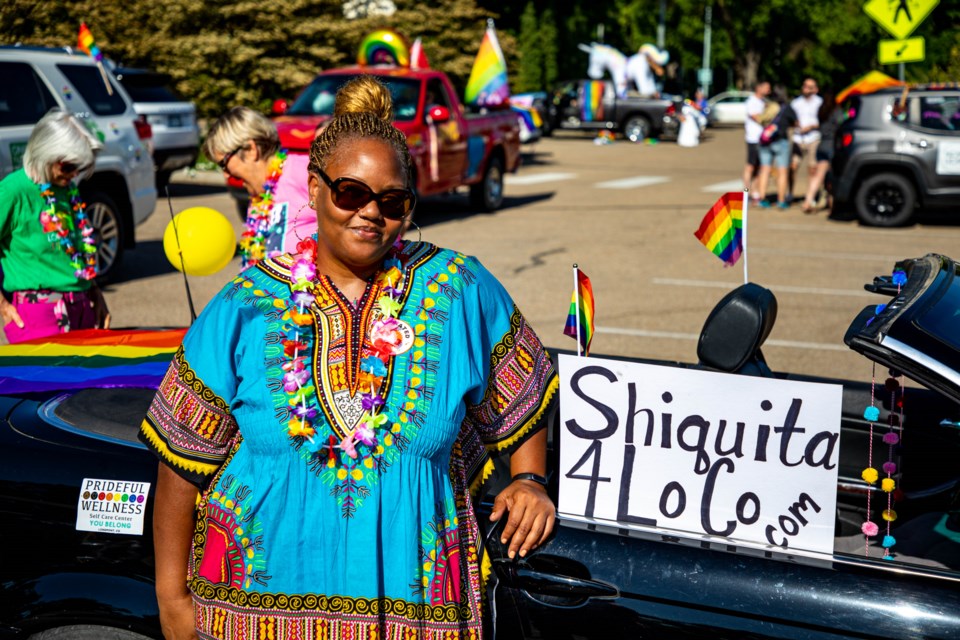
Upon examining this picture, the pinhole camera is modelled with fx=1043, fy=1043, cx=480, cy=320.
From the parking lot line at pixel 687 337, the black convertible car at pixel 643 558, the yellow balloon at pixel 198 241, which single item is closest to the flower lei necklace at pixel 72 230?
the yellow balloon at pixel 198 241

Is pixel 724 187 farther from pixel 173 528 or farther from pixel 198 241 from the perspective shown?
pixel 173 528

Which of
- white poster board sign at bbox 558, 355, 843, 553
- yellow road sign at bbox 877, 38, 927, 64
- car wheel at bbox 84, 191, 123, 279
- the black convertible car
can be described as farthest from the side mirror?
white poster board sign at bbox 558, 355, 843, 553

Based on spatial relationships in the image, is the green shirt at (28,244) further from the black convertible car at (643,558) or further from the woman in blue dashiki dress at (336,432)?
the woman in blue dashiki dress at (336,432)

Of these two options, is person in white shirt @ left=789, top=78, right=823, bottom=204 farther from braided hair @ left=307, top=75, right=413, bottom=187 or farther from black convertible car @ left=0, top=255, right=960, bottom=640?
braided hair @ left=307, top=75, right=413, bottom=187

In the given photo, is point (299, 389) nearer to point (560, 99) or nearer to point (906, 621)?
point (906, 621)

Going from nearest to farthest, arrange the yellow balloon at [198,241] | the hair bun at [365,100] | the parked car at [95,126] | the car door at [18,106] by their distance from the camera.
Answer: the hair bun at [365,100]
the yellow balloon at [198,241]
the car door at [18,106]
the parked car at [95,126]

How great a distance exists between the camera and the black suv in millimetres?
12797

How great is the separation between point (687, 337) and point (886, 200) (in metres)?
6.88

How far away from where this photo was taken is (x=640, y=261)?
36.1 ft

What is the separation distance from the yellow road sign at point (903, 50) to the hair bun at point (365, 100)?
13055mm

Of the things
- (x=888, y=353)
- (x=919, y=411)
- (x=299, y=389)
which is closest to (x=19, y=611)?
(x=299, y=389)

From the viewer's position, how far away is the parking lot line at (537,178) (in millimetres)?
18969

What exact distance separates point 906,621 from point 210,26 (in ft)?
67.0

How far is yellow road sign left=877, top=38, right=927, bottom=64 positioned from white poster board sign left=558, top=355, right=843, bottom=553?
12.8 m
